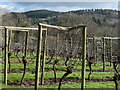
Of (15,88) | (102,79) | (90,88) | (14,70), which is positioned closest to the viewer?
(15,88)

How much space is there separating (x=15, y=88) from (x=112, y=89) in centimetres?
424

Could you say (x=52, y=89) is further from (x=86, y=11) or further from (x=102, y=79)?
(x=86, y=11)

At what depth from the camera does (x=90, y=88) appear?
8578 mm

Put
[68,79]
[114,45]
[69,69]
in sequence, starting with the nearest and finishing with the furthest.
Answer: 1. [69,69]
2. [68,79]
3. [114,45]

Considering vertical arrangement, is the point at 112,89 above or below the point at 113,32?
below

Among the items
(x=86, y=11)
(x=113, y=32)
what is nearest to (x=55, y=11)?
(x=86, y=11)

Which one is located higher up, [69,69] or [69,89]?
[69,69]

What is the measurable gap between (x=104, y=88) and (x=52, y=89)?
8.08ft

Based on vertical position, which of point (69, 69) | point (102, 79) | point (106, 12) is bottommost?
point (102, 79)

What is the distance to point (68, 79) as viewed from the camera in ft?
35.2

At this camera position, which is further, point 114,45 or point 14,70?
point 114,45

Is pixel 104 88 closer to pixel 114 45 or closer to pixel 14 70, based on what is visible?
pixel 14 70

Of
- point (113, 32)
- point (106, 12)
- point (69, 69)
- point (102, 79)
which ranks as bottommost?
point (102, 79)

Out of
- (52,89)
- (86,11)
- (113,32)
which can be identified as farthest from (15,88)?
(86,11)
